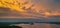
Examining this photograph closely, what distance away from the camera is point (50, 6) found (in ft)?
5.55

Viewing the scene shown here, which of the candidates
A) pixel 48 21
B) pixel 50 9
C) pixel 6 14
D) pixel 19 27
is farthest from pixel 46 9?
pixel 6 14

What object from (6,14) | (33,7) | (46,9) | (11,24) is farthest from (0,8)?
(46,9)

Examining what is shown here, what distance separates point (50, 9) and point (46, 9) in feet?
0.16

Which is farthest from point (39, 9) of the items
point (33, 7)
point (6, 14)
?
point (6, 14)

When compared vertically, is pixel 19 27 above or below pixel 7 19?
below

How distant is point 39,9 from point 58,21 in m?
0.28

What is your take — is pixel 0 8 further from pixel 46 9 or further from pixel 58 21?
pixel 58 21

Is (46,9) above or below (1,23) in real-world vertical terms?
above

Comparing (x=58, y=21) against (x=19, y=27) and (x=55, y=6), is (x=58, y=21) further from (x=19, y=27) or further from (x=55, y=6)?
(x=19, y=27)

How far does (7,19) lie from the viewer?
66.2 inches

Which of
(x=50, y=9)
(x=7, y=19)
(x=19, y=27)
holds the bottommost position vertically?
(x=19, y=27)

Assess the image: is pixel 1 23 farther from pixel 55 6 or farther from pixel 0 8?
pixel 55 6

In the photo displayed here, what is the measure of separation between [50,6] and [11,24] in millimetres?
537

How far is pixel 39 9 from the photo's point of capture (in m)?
1.70
